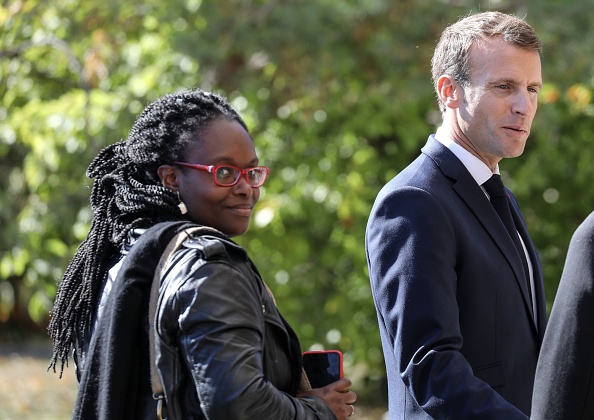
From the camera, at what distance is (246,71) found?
6.10 meters

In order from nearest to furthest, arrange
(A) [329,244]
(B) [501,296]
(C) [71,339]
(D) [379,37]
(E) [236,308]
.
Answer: (E) [236,308] < (B) [501,296] < (C) [71,339] < (D) [379,37] < (A) [329,244]

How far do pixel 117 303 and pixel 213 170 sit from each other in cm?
44

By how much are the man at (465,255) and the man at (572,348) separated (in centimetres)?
59

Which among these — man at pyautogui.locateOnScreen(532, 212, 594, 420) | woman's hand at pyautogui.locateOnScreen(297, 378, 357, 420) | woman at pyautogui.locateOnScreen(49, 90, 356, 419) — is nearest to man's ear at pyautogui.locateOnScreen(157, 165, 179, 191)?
woman at pyautogui.locateOnScreen(49, 90, 356, 419)

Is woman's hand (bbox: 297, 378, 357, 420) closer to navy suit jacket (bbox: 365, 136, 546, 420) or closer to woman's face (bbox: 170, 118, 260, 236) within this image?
navy suit jacket (bbox: 365, 136, 546, 420)

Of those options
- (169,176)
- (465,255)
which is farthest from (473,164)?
(169,176)

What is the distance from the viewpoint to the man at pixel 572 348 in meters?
1.57

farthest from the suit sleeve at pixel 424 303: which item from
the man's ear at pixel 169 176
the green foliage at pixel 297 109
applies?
the green foliage at pixel 297 109

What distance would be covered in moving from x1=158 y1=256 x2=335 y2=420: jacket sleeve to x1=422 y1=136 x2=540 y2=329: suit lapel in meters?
0.70

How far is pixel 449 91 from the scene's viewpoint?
106 inches

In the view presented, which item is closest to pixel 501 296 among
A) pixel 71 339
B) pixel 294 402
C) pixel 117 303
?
pixel 294 402

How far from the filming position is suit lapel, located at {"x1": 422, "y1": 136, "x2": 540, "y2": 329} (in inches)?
100

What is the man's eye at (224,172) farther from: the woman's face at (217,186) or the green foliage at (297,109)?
the green foliage at (297,109)

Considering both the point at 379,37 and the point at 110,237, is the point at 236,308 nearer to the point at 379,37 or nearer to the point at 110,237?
the point at 110,237
